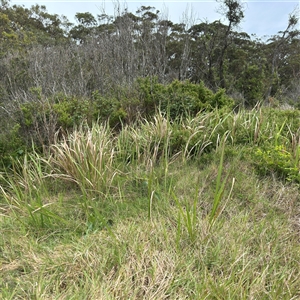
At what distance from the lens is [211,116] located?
10.1 feet

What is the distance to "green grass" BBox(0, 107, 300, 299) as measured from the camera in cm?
124

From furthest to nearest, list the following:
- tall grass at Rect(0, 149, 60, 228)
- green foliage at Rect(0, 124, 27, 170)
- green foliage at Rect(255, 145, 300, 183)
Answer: green foliage at Rect(0, 124, 27, 170)
green foliage at Rect(255, 145, 300, 183)
tall grass at Rect(0, 149, 60, 228)

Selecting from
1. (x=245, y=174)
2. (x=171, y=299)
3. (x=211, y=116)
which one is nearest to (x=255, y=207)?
(x=245, y=174)

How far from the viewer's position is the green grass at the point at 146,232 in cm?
124

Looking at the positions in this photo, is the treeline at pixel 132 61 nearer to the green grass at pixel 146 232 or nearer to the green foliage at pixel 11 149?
the green foliage at pixel 11 149

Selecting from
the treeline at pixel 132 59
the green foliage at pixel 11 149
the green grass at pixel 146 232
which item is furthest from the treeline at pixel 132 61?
the green grass at pixel 146 232

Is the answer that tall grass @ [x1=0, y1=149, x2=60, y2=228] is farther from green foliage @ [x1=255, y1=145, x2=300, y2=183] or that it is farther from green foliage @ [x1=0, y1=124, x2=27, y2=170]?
green foliage @ [x1=255, y1=145, x2=300, y2=183]

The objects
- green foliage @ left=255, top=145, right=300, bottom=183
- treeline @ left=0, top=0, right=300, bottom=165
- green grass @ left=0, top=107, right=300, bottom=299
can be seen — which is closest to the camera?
green grass @ left=0, top=107, right=300, bottom=299

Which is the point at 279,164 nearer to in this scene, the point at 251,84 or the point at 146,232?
the point at 146,232

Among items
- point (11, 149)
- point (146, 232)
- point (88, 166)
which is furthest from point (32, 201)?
point (11, 149)

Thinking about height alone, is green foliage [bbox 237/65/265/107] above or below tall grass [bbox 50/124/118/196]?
above

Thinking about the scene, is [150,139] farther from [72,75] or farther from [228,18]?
[228,18]

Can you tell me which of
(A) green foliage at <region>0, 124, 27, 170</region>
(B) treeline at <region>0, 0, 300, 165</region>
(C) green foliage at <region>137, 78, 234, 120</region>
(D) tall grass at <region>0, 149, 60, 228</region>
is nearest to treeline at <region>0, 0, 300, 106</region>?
(B) treeline at <region>0, 0, 300, 165</region>

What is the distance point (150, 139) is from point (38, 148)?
1.55 metres
